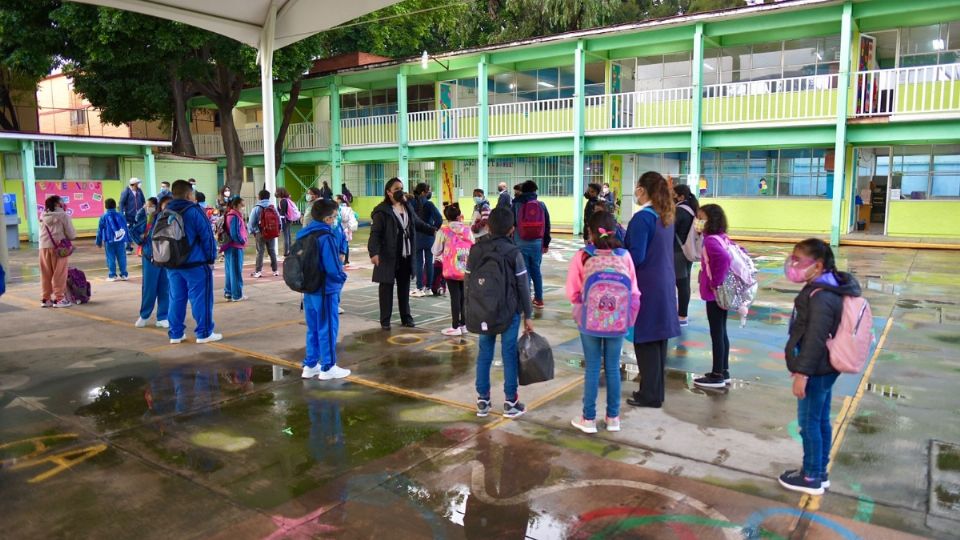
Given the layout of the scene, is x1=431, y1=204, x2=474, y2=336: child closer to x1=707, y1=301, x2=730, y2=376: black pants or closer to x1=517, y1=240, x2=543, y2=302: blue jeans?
x1=517, y1=240, x2=543, y2=302: blue jeans

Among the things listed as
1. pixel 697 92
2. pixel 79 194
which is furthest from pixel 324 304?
pixel 79 194

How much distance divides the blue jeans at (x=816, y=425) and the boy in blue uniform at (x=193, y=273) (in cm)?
565

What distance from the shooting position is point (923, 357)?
655 cm

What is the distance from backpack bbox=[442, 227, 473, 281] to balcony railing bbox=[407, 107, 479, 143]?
15434mm

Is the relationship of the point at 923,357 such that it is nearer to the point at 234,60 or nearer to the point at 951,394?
the point at 951,394

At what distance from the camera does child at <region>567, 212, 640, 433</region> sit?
4352 mm

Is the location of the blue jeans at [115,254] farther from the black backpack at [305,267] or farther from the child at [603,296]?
the child at [603,296]

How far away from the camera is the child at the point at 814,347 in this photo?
3521 millimetres

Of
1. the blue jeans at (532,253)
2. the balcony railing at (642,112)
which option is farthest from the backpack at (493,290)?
the balcony railing at (642,112)

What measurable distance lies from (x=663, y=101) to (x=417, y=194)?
12.3 m

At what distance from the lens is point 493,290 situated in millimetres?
4660

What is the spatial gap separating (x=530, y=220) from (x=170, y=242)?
4152 mm

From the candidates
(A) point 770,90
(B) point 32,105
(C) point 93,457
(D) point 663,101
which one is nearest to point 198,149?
(B) point 32,105

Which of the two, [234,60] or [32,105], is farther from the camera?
[32,105]
